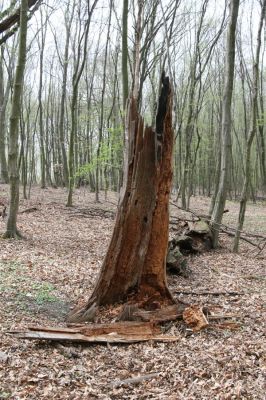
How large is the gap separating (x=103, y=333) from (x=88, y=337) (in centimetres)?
23

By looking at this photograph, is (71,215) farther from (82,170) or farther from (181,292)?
(181,292)

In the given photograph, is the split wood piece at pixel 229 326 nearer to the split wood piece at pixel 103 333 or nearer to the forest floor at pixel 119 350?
the forest floor at pixel 119 350

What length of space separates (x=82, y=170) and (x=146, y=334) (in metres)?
11.0

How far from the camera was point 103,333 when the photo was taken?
4.77m

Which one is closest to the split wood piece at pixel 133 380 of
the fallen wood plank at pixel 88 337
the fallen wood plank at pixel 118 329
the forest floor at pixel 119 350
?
the forest floor at pixel 119 350

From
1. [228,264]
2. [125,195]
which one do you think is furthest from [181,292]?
[228,264]

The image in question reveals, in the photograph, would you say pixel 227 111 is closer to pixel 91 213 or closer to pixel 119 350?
pixel 91 213

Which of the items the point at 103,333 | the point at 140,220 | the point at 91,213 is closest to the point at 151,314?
the point at 103,333

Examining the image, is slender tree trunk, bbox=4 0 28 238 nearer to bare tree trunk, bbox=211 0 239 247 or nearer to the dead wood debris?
bare tree trunk, bbox=211 0 239 247

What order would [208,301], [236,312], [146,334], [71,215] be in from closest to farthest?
[146,334] → [236,312] → [208,301] → [71,215]

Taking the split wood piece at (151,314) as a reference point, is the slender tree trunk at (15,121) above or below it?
above

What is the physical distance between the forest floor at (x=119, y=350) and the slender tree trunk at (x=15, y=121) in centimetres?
136

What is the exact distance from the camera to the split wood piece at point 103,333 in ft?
14.6

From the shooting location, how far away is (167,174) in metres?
5.74
